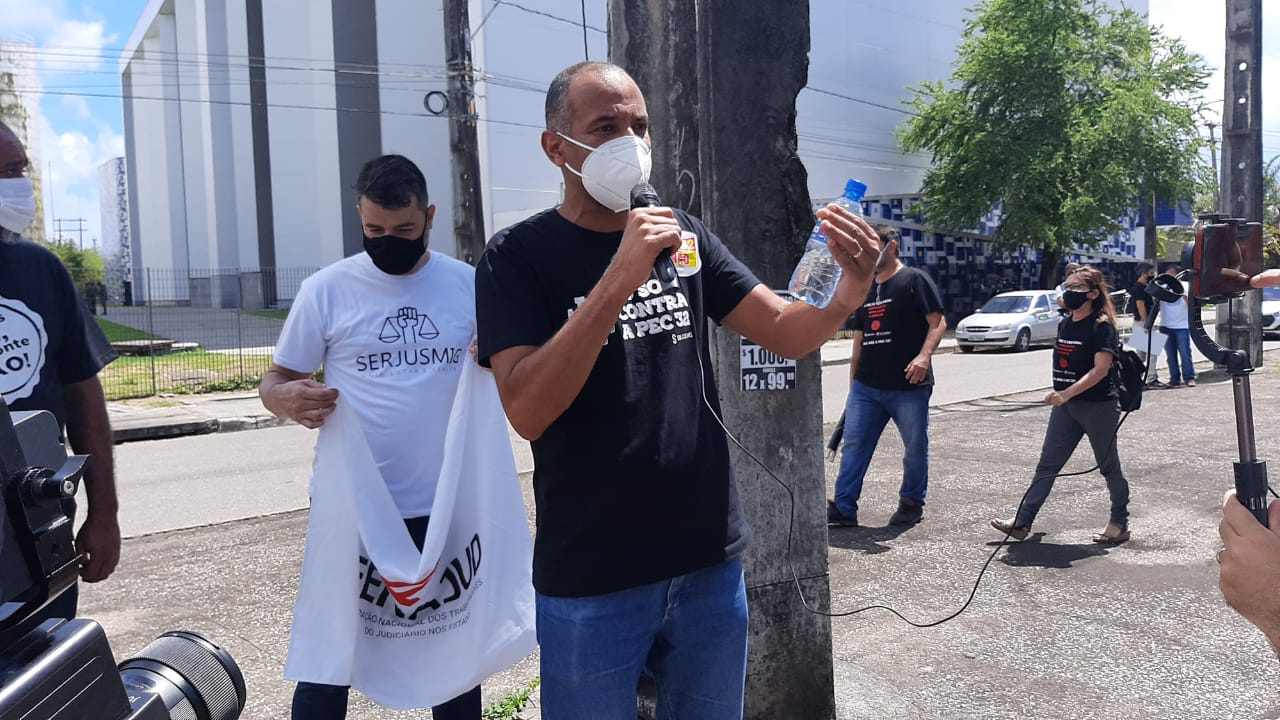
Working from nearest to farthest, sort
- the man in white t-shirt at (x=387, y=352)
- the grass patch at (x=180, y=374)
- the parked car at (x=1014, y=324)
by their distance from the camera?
the man in white t-shirt at (x=387, y=352), the grass patch at (x=180, y=374), the parked car at (x=1014, y=324)

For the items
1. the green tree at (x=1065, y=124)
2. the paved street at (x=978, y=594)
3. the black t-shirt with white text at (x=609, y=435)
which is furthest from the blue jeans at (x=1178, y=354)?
the green tree at (x=1065, y=124)

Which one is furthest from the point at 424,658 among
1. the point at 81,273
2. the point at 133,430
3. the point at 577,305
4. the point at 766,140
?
the point at 81,273

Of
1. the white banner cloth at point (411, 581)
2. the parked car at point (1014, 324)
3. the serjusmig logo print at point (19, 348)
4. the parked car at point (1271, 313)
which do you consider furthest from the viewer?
the parked car at point (1271, 313)

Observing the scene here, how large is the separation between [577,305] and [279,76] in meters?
40.3

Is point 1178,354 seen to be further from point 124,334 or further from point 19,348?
point 124,334

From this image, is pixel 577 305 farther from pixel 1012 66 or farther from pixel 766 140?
pixel 1012 66

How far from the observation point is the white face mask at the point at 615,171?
86.0 inches

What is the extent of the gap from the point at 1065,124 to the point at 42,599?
3468cm

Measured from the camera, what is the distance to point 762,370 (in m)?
3.47

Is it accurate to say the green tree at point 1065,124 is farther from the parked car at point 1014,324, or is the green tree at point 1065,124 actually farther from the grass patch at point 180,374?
the grass patch at point 180,374

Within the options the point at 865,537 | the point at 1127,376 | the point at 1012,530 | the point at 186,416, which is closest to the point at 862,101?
the point at 186,416

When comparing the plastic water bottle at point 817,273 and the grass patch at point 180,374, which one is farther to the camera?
the grass patch at point 180,374

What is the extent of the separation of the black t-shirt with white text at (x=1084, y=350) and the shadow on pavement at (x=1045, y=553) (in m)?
0.90

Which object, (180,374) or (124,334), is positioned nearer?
(180,374)
